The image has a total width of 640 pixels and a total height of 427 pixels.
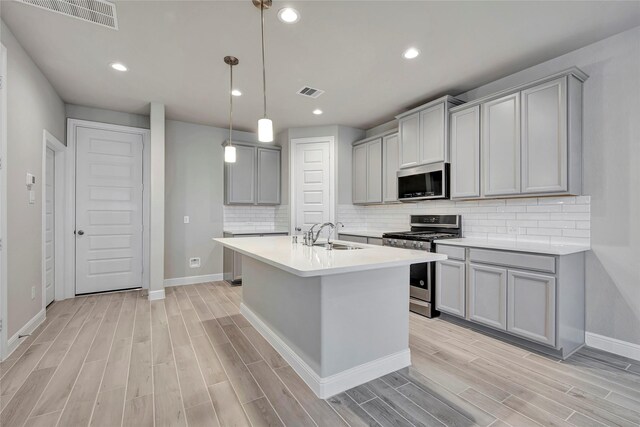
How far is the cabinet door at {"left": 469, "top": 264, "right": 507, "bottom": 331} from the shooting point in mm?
2693

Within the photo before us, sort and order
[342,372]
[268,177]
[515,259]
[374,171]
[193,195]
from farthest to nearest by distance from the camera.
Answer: [268,177], [193,195], [374,171], [515,259], [342,372]

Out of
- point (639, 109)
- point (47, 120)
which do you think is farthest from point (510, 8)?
point (47, 120)

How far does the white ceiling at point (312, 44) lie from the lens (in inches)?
87.3

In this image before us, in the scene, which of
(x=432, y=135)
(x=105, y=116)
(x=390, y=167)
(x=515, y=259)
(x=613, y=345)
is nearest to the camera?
(x=613, y=345)

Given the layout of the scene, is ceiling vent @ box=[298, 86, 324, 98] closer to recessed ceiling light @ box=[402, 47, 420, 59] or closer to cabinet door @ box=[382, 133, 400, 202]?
recessed ceiling light @ box=[402, 47, 420, 59]

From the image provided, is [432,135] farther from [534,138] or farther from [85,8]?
[85,8]

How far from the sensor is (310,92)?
3.72 meters

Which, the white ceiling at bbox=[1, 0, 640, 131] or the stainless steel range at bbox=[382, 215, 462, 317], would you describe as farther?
the stainless steel range at bbox=[382, 215, 462, 317]

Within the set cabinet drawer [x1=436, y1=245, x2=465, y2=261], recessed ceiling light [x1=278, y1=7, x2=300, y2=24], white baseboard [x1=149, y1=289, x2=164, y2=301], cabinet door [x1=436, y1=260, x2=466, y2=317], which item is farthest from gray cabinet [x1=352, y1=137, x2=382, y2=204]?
white baseboard [x1=149, y1=289, x2=164, y2=301]

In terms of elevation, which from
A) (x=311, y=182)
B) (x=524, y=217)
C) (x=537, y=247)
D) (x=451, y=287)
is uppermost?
(x=311, y=182)

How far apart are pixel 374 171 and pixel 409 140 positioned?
88cm

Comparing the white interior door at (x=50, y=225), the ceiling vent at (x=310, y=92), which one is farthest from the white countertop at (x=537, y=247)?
the white interior door at (x=50, y=225)

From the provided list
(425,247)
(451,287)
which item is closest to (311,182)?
(425,247)

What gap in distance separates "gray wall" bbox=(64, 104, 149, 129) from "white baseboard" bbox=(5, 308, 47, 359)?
8.57 feet
